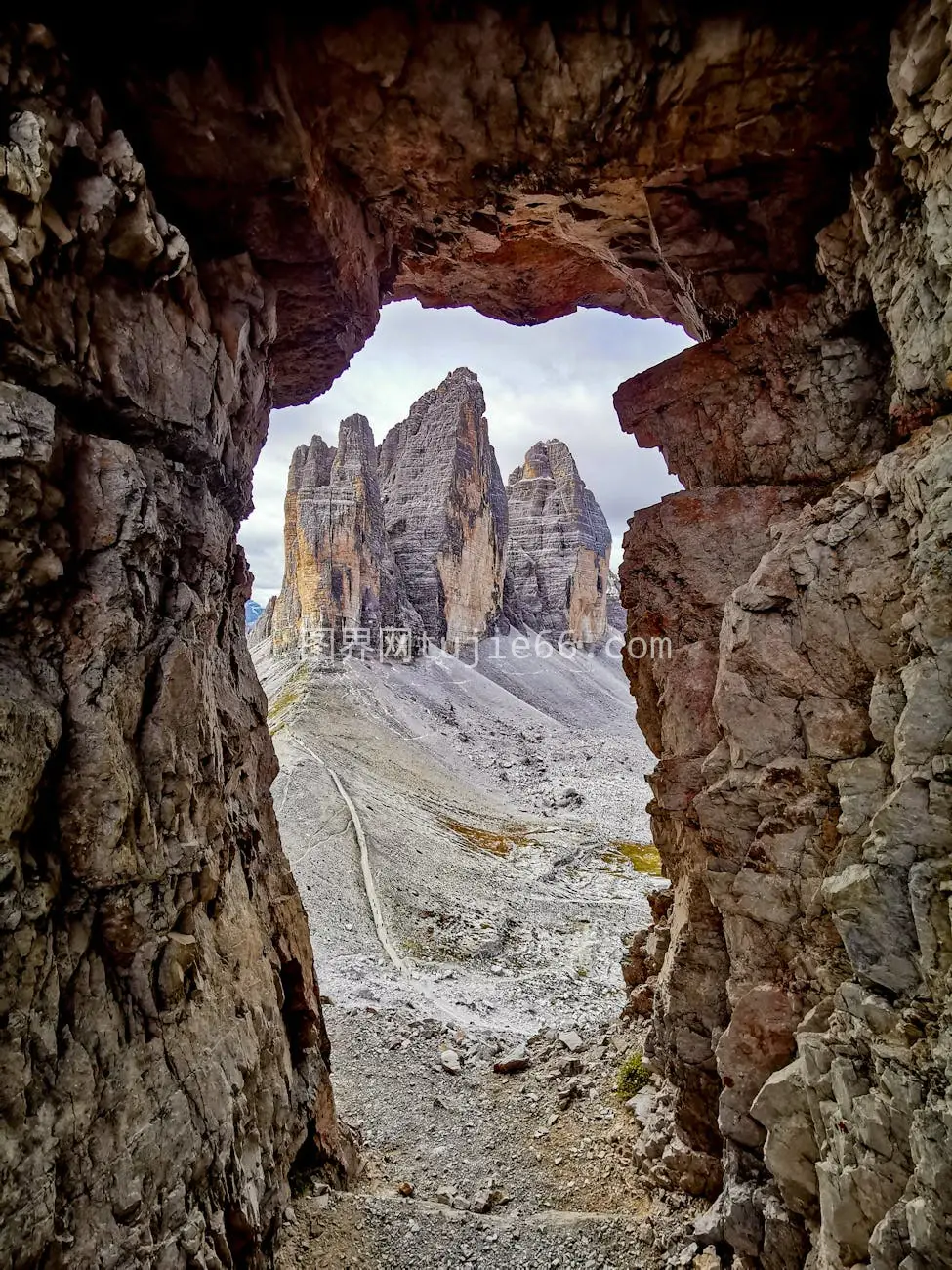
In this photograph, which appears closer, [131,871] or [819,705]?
[131,871]

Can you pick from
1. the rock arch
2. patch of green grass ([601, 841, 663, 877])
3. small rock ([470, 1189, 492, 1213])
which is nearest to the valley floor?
small rock ([470, 1189, 492, 1213])

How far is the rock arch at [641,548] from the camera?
590cm

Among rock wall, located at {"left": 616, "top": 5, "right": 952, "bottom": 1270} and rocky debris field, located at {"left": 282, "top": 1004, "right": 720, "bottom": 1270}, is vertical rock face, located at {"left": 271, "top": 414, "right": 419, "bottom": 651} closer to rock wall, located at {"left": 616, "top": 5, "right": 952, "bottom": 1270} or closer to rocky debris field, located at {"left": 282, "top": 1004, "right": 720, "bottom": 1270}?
rocky debris field, located at {"left": 282, "top": 1004, "right": 720, "bottom": 1270}

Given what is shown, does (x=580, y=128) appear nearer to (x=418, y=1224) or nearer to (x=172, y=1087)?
(x=172, y=1087)

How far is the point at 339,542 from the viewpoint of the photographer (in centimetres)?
6912

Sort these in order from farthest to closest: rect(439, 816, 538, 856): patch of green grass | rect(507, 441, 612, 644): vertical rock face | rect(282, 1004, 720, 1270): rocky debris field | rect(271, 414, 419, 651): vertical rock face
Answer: rect(507, 441, 612, 644): vertical rock face
rect(271, 414, 419, 651): vertical rock face
rect(439, 816, 538, 856): patch of green grass
rect(282, 1004, 720, 1270): rocky debris field

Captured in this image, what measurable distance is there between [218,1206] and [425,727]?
49.8m

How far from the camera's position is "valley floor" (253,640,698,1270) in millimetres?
9727

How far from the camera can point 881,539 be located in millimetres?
7285

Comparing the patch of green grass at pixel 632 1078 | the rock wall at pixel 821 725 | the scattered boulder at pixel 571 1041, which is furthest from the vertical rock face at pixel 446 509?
the rock wall at pixel 821 725

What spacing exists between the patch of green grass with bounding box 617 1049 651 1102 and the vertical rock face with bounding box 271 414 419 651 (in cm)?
5766

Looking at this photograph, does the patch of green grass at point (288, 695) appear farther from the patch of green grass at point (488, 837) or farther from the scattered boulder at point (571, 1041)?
the scattered boulder at point (571, 1041)

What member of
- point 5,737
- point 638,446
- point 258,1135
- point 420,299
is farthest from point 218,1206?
point 420,299

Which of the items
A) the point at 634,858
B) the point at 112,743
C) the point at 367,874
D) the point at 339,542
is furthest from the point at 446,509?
the point at 112,743
